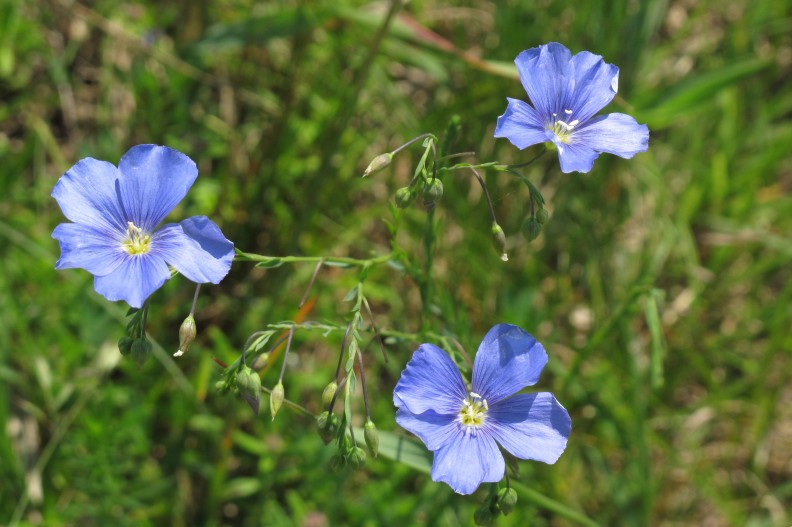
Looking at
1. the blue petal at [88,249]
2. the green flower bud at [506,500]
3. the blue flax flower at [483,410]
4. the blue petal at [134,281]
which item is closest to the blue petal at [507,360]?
the blue flax flower at [483,410]

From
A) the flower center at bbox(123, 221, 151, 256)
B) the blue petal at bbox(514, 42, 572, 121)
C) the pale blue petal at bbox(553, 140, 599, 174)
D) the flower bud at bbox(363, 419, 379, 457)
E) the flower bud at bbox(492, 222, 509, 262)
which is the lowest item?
the flower bud at bbox(363, 419, 379, 457)

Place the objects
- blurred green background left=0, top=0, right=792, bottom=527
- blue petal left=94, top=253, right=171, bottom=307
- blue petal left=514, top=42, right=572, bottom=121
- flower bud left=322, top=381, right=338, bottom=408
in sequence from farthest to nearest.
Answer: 1. blurred green background left=0, top=0, right=792, bottom=527
2. blue petal left=514, top=42, right=572, bottom=121
3. flower bud left=322, top=381, right=338, bottom=408
4. blue petal left=94, top=253, right=171, bottom=307

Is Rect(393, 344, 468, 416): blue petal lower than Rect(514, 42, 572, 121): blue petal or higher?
lower

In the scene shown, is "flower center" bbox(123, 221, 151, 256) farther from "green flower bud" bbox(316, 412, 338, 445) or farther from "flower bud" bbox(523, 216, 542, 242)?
"flower bud" bbox(523, 216, 542, 242)

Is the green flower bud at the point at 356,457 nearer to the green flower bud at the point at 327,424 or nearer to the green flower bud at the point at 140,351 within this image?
the green flower bud at the point at 327,424

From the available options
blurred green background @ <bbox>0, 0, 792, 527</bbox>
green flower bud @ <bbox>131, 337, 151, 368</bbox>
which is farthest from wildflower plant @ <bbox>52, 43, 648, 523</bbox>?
blurred green background @ <bbox>0, 0, 792, 527</bbox>

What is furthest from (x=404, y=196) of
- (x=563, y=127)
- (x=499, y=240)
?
(x=563, y=127)

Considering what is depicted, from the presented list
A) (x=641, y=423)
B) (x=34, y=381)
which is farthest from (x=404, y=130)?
(x=34, y=381)
